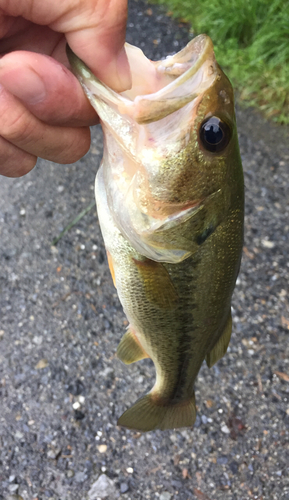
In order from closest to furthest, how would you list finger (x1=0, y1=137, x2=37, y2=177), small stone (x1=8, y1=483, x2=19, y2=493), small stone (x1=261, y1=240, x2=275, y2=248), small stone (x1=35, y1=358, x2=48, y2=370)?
finger (x1=0, y1=137, x2=37, y2=177)
small stone (x1=8, y1=483, x2=19, y2=493)
small stone (x1=35, y1=358, x2=48, y2=370)
small stone (x1=261, y1=240, x2=275, y2=248)

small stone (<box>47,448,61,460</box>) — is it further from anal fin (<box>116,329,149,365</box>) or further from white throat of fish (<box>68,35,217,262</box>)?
white throat of fish (<box>68,35,217,262</box>)

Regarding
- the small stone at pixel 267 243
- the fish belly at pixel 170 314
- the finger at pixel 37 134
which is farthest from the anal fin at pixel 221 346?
the small stone at pixel 267 243

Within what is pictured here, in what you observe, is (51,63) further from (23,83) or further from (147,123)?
(147,123)

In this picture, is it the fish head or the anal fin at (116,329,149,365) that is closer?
the fish head

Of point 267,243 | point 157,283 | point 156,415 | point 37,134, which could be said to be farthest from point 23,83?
point 267,243

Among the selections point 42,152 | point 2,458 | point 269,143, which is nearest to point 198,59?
Result: point 42,152

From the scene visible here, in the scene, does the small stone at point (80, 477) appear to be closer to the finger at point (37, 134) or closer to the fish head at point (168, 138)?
the fish head at point (168, 138)

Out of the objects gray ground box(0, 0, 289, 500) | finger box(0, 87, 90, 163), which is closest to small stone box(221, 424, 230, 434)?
gray ground box(0, 0, 289, 500)
